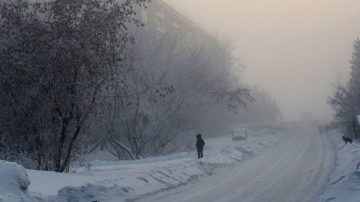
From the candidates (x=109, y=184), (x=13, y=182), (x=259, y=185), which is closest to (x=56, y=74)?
(x=109, y=184)

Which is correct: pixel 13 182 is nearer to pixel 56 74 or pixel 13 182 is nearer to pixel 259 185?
pixel 56 74

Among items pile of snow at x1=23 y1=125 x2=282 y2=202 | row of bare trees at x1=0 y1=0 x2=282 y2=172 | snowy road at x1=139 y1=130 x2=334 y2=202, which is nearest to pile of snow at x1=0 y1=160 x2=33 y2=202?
pile of snow at x1=23 y1=125 x2=282 y2=202

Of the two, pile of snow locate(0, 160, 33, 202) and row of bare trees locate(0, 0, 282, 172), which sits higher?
row of bare trees locate(0, 0, 282, 172)

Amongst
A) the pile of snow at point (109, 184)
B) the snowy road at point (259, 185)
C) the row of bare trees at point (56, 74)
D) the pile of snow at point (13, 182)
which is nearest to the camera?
the pile of snow at point (13, 182)

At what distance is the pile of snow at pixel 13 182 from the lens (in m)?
11.1

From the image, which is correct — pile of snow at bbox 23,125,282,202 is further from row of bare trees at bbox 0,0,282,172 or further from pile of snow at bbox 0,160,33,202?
row of bare trees at bbox 0,0,282,172

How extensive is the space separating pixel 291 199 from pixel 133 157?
890 inches

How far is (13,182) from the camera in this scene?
11438mm

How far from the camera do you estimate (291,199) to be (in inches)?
522

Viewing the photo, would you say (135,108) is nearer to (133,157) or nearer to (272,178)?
(133,157)

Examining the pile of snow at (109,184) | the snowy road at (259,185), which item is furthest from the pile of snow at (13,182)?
the snowy road at (259,185)

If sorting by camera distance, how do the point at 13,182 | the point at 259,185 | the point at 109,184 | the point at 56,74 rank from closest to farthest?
1. the point at 13,182
2. the point at 109,184
3. the point at 259,185
4. the point at 56,74

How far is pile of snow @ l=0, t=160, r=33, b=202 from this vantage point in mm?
11109

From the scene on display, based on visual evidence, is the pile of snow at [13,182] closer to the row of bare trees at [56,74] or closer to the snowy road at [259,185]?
the snowy road at [259,185]
